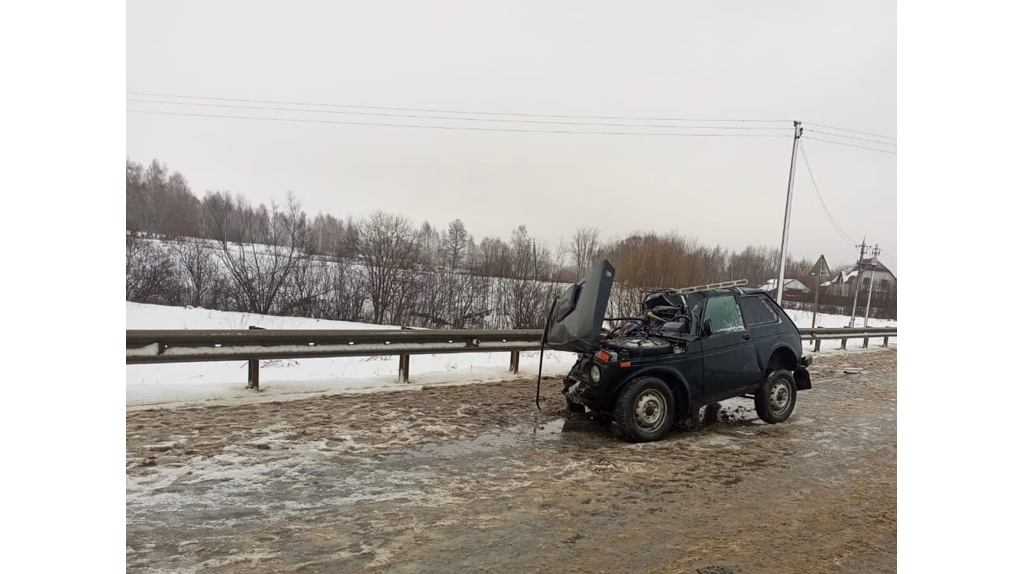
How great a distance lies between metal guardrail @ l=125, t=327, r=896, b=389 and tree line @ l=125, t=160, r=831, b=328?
34.4 ft

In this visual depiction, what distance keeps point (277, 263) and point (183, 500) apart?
24.1m

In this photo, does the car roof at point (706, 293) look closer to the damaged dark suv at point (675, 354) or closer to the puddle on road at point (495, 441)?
the damaged dark suv at point (675, 354)

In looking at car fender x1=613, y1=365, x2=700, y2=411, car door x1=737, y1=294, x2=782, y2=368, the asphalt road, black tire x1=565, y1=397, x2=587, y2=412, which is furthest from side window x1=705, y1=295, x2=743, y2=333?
black tire x1=565, y1=397, x2=587, y2=412

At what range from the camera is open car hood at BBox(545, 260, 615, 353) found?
6172 millimetres

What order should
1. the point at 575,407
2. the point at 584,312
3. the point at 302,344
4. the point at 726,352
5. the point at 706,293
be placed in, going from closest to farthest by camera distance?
the point at 584,312 → the point at 726,352 → the point at 706,293 → the point at 575,407 → the point at 302,344

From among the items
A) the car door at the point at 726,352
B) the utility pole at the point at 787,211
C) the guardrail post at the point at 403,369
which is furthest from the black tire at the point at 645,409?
the utility pole at the point at 787,211

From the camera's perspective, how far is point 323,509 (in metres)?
3.98

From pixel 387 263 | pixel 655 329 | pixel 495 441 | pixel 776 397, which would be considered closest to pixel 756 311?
pixel 776 397

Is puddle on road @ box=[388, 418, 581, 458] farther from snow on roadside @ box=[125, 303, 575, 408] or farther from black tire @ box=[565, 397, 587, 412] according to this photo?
snow on roadside @ box=[125, 303, 575, 408]

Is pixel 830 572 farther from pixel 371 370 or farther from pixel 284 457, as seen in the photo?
pixel 371 370

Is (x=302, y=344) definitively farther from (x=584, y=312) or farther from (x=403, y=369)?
(x=584, y=312)

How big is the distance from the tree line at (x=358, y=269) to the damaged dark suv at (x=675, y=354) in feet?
42.7

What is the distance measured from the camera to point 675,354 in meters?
6.38

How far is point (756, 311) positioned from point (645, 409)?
2493mm
